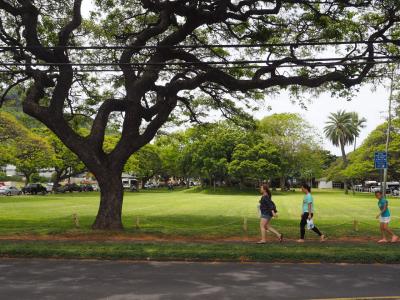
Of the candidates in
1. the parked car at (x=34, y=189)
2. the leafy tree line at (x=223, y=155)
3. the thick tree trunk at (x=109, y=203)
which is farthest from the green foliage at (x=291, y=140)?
the thick tree trunk at (x=109, y=203)

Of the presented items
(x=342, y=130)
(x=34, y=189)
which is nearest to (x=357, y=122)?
(x=342, y=130)

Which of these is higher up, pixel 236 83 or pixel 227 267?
pixel 236 83

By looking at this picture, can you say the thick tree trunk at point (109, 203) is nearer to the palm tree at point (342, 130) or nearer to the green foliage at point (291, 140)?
the green foliage at point (291, 140)

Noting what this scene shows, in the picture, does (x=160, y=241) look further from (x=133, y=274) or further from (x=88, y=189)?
(x=88, y=189)

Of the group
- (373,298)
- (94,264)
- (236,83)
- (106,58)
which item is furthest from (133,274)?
(106,58)

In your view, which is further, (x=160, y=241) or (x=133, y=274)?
(x=160, y=241)

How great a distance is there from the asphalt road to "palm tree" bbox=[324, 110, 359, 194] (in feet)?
272

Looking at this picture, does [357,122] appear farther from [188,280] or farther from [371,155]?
[188,280]

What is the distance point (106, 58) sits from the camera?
71.2 ft

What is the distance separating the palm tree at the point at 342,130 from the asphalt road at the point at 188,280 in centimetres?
8295

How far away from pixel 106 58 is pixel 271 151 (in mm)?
47895

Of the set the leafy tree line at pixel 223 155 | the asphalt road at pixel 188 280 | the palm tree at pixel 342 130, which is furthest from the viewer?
the palm tree at pixel 342 130

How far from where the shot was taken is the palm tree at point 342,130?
90.9 m

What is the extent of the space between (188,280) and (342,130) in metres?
86.6
